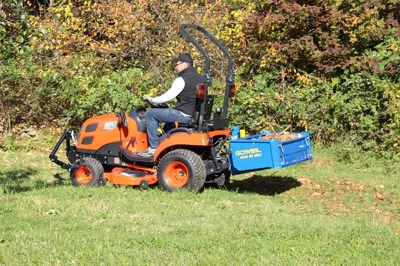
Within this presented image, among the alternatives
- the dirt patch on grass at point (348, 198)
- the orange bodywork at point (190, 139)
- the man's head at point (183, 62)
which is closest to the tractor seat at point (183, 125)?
the orange bodywork at point (190, 139)

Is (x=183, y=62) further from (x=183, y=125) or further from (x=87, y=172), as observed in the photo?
(x=87, y=172)

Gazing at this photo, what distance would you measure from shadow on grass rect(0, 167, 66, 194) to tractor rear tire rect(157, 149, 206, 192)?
6.09ft

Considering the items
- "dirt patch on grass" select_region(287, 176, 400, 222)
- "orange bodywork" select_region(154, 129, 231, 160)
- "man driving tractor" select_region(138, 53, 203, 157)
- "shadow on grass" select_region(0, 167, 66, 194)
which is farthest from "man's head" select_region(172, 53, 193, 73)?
"shadow on grass" select_region(0, 167, 66, 194)

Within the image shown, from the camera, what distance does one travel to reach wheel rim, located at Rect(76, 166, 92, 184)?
32.2ft

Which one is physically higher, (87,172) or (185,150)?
(185,150)

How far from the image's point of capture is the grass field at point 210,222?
5.81 meters

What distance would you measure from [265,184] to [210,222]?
3.32 metres

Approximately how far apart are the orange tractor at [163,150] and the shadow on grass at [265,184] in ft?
1.19

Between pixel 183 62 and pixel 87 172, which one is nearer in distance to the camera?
pixel 183 62

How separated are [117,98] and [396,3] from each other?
5.89 meters

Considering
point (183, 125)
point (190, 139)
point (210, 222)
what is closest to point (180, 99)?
point (183, 125)

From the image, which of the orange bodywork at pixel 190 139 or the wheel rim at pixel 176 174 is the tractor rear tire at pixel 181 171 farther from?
the orange bodywork at pixel 190 139

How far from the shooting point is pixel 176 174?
30.3 ft

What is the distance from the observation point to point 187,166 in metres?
9.01
